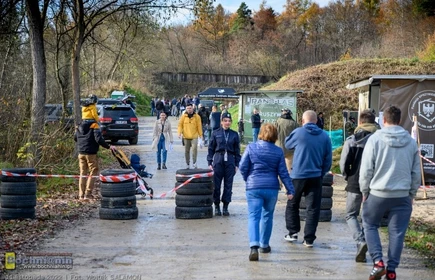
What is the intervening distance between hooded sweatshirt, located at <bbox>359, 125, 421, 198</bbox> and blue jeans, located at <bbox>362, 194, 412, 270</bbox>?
0.08 m

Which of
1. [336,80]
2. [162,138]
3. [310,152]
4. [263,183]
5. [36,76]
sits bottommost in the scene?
[162,138]

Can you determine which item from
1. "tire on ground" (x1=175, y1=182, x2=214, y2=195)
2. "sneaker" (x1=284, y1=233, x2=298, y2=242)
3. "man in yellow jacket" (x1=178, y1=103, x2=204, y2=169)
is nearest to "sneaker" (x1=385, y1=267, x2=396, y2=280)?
"sneaker" (x1=284, y1=233, x2=298, y2=242)

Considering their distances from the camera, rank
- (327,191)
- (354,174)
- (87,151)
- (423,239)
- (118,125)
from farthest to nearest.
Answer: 1. (118,125)
2. (87,151)
3. (327,191)
4. (423,239)
5. (354,174)

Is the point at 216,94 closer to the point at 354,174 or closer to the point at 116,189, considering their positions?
the point at 116,189

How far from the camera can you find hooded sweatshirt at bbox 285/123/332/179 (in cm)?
912

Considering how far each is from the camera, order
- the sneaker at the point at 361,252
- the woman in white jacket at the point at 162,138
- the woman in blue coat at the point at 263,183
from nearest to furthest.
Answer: the sneaker at the point at 361,252 → the woman in blue coat at the point at 263,183 → the woman in white jacket at the point at 162,138

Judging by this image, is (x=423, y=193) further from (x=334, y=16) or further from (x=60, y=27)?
(x=334, y=16)

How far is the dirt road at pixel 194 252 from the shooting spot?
7695mm

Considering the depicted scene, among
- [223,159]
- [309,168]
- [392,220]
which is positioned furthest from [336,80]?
[392,220]

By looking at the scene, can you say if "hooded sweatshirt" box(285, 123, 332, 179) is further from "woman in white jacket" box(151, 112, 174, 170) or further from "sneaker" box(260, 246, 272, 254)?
"woman in white jacket" box(151, 112, 174, 170)

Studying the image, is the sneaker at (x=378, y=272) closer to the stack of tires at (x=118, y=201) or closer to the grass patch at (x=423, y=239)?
the grass patch at (x=423, y=239)

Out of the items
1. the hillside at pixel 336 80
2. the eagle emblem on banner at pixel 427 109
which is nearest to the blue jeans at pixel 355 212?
the eagle emblem on banner at pixel 427 109

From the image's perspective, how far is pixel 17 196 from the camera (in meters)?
11.1

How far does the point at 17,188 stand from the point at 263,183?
4845 millimetres
